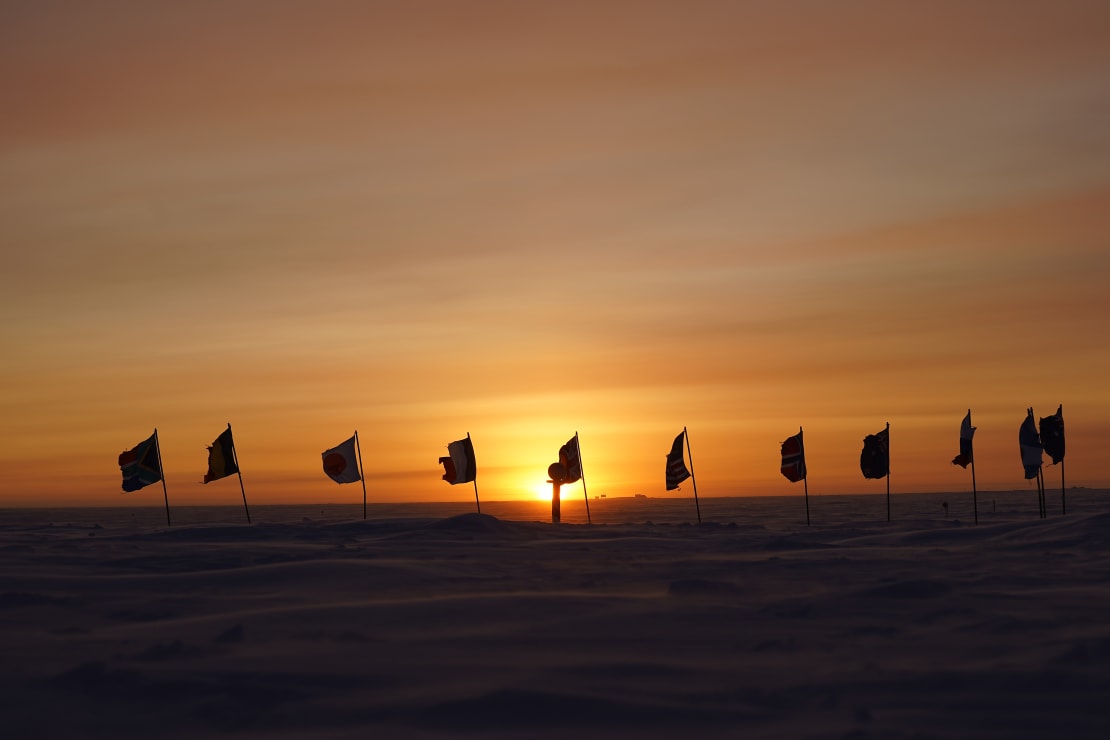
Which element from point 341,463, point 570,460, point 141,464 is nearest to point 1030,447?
point 570,460

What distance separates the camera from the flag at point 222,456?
1770 inches

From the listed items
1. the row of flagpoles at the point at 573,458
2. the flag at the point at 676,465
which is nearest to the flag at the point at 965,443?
the row of flagpoles at the point at 573,458

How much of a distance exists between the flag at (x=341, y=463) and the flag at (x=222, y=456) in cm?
406

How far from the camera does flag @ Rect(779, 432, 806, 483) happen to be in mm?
49219

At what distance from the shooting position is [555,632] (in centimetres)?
1412

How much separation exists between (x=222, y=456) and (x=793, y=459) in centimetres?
2528

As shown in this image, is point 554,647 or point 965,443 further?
point 965,443

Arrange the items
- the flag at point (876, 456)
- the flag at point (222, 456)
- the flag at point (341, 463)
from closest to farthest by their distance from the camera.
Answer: the flag at point (222, 456), the flag at point (341, 463), the flag at point (876, 456)

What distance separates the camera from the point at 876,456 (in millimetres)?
50969

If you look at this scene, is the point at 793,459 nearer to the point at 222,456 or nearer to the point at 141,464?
the point at 222,456

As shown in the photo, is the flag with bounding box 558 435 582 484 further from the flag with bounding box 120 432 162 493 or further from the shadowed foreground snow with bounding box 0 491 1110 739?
the shadowed foreground snow with bounding box 0 491 1110 739

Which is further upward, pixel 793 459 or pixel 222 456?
pixel 222 456

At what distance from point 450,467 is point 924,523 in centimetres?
2148

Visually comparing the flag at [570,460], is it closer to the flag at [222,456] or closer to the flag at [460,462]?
the flag at [460,462]
